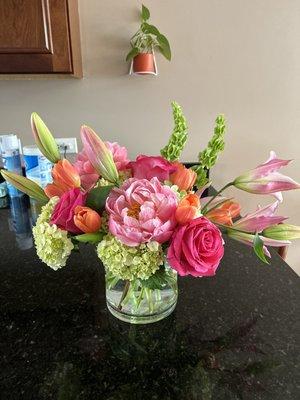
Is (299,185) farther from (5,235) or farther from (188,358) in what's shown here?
(5,235)

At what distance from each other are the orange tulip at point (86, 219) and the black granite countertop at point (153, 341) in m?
0.22

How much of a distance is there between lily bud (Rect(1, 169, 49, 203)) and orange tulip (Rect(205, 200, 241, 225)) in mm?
270

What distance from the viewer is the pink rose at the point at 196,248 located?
0.36 m

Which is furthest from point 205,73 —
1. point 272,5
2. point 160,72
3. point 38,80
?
point 38,80

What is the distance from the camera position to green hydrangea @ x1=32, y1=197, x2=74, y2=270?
0.41 m

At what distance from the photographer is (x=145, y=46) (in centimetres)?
129

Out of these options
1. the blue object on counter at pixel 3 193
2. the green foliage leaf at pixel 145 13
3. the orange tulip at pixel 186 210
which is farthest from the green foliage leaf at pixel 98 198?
the green foliage leaf at pixel 145 13

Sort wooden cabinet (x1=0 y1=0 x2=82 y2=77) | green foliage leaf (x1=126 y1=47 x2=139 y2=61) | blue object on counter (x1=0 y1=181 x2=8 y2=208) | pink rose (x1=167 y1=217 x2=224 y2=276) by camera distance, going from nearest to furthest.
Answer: pink rose (x1=167 y1=217 x2=224 y2=276) → wooden cabinet (x1=0 y1=0 x2=82 y2=77) → blue object on counter (x1=0 y1=181 x2=8 y2=208) → green foliage leaf (x1=126 y1=47 x2=139 y2=61)

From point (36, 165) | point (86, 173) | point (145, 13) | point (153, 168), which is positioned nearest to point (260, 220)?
point (153, 168)

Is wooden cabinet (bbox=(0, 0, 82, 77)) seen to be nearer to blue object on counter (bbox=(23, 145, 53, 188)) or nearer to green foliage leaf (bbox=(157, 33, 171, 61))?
blue object on counter (bbox=(23, 145, 53, 188))

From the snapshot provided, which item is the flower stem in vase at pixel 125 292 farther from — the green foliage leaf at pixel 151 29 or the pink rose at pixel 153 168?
the green foliage leaf at pixel 151 29

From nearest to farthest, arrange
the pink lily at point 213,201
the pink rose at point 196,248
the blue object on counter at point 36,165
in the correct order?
the pink rose at point 196,248, the pink lily at point 213,201, the blue object on counter at point 36,165

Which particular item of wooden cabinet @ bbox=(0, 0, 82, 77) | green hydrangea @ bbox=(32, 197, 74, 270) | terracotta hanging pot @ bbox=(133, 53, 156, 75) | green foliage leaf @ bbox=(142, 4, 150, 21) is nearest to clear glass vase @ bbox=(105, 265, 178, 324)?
green hydrangea @ bbox=(32, 197, 74, 270)

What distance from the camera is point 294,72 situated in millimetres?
1408
